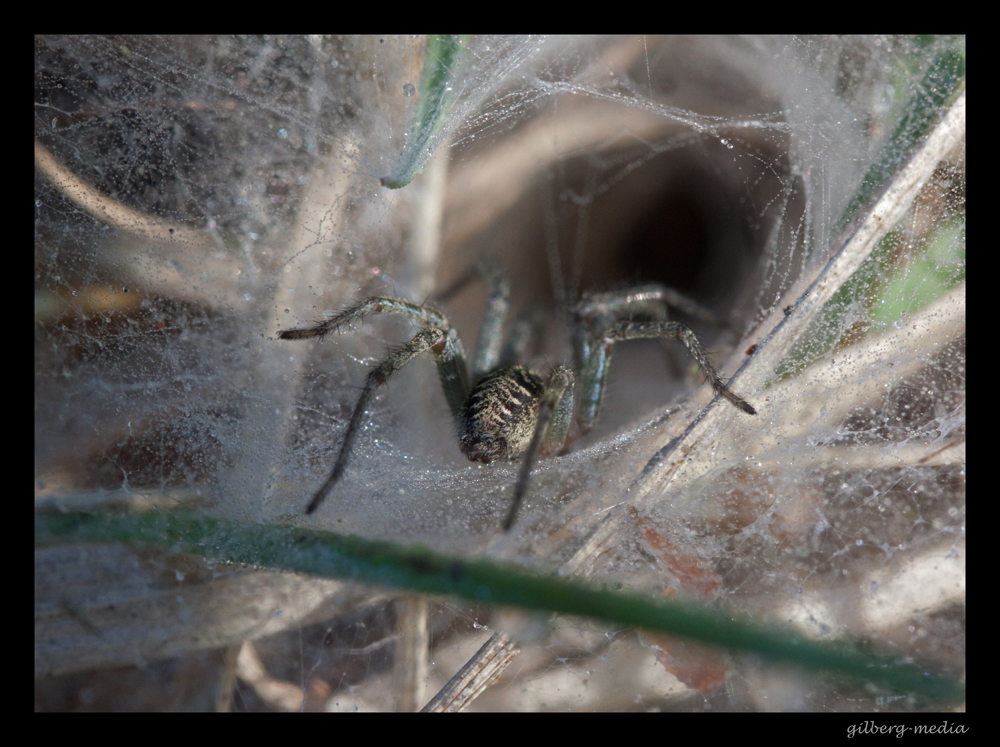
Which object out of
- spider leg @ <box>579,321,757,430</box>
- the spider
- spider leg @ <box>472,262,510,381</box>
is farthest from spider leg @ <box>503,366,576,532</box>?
spider leg @ <box>472,262,510,381</box>

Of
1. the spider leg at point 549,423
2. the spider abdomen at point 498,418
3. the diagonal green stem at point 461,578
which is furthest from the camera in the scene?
the spider abdomen at point 498,418

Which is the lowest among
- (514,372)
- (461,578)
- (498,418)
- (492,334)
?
(461,578)

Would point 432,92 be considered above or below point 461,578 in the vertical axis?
above

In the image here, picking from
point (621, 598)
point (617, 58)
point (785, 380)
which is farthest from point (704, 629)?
point (617, 58)

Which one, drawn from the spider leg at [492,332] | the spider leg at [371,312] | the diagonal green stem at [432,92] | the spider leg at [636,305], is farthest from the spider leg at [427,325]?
the spider leg at [636,305]

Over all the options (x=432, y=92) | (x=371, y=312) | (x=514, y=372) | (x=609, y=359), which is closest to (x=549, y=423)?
(x=514, y=372)

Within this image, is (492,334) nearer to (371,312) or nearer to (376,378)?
(371,312)

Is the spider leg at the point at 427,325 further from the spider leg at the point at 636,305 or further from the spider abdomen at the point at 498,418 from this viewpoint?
the spider leg at the point at 636,305
